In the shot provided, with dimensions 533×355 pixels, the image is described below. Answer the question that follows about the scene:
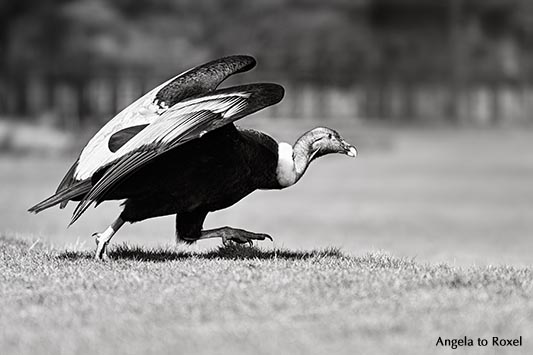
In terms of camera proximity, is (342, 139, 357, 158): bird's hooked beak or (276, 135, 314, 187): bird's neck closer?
(276, 135, 314, 187): bird's neck

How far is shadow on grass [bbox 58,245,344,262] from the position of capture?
607 centimetres

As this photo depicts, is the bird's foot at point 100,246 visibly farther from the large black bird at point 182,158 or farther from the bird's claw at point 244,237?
the bird's claw at point 244,237

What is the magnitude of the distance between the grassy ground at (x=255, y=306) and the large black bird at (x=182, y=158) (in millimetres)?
361

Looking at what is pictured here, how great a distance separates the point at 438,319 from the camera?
4188 mm

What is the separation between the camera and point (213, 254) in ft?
20.6

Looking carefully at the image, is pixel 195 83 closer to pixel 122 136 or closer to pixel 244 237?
pixel 122 136

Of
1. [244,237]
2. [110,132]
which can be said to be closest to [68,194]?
[110,132]

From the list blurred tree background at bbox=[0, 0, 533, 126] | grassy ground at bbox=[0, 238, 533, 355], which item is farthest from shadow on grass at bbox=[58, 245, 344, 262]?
blurred tree background at bbox=[0, 0, 533, 126]

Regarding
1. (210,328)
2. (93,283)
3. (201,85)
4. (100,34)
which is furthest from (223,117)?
(100,34)

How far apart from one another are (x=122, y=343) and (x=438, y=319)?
1.34 m

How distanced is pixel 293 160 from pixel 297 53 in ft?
85.1

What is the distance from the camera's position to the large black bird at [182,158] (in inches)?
214

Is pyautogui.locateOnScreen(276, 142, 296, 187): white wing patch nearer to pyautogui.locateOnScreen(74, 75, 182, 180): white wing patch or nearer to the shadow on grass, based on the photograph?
the shadow on grass

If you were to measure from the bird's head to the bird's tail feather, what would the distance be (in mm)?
1422
